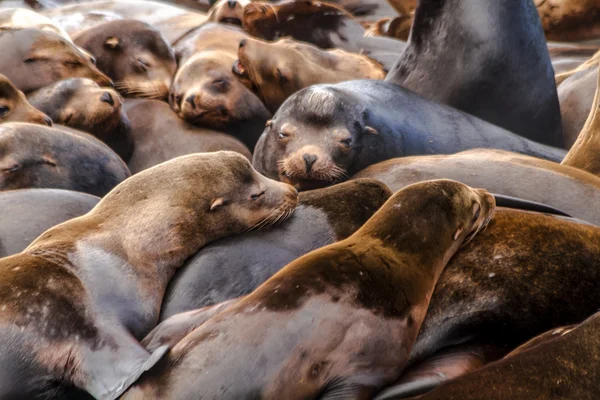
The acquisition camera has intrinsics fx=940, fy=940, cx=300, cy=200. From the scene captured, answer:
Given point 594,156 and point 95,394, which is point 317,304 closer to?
point 95,394

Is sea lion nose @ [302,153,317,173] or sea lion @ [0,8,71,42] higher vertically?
sea lion nose @ [302,153,317,173]

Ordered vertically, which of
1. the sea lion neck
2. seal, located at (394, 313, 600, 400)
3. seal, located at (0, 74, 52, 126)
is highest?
seal, located at (394, 313, 600, 400)

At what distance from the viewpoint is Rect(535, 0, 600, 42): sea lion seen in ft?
26.8

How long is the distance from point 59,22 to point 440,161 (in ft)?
16.8

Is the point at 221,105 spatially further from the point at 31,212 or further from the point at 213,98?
the point at 31,212

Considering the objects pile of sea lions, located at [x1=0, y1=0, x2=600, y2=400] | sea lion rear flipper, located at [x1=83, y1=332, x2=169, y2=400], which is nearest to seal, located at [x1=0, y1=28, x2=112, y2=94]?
pile of sea lions, located at [x1=0, y1=0, x2=600, y2=400]

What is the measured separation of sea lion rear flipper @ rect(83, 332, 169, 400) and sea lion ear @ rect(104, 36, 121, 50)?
4.40 metres

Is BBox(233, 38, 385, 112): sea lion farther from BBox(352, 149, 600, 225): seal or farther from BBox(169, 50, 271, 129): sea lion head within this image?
BBox(352, 149, 600, 225): seal

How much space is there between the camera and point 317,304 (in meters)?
2.57

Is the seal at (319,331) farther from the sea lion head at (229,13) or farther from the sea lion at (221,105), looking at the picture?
the sea lion head at (229,13)

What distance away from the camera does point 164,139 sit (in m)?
5.85

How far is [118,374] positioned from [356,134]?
97.9 inches

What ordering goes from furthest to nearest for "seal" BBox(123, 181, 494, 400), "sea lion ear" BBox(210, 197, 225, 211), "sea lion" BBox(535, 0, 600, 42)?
1. "sea lion" BBox(535, 0, 600, 42)
2. "sea lion ear" BBox(210, 197, 225, 211)
3. "seal" BBox(123, 181, 494, 400)

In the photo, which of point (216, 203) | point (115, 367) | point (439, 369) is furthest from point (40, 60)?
point (439, 369)
